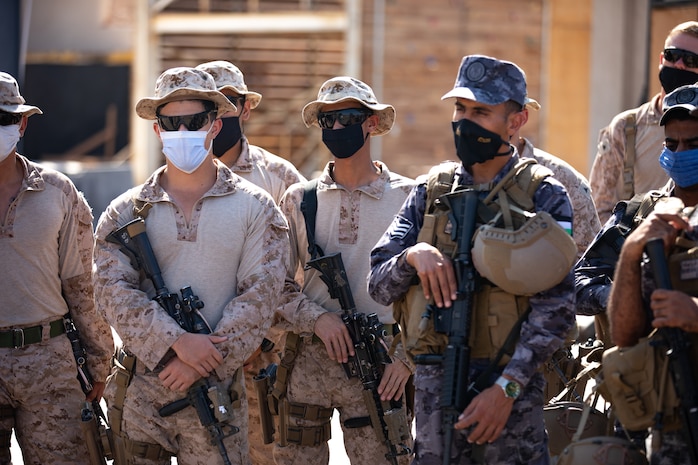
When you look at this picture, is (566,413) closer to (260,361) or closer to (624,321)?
(624,321)

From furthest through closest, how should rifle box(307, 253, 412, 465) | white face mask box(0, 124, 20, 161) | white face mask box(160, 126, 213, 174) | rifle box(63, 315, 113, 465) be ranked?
rifle box(307, 253, 412, 465) < white face mask box(0, 124, 20, 161) < rifle box(63, 315, 113, 465) < white face mask box(160, 126, 213, 174)

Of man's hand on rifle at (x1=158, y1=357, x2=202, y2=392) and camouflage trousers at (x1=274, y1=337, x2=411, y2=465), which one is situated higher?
man's hand on rifle at (x1=158, y1=357, x2=202, y2=392)

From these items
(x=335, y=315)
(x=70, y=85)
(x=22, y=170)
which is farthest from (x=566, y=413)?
(x=70, y=85)

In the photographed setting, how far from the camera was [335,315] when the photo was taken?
218 inches

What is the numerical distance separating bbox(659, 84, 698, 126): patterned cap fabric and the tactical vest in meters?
0.53

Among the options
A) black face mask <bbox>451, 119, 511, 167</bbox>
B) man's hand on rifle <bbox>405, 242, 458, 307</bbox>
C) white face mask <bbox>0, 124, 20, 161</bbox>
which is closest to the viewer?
man's hand on rifle <bbox>405, 242, 458, 307</bbox>

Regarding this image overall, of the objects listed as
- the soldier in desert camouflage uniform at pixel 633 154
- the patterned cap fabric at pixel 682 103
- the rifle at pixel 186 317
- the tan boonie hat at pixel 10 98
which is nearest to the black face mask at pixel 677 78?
the soldier in desert camouflage uniform at pixel 633 154

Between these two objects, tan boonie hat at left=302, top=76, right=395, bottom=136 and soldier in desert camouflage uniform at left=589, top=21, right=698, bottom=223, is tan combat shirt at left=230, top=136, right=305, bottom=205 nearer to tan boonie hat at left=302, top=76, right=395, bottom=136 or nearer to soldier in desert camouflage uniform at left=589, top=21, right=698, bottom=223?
tan boonie hat at left=302, top=76, right=395, bottom=136

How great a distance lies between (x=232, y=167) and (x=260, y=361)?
1115 millimetres

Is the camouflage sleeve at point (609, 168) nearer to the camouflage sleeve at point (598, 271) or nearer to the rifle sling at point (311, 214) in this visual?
the camouflage sleeve at point (598, 271)

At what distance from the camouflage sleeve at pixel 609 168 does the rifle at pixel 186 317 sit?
2.74 metres

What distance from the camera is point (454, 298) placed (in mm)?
4203

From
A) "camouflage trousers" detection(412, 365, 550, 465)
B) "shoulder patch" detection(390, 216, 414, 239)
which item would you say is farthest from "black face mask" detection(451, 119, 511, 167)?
"camouflage trousers" detection(412, 365, 550, 465)

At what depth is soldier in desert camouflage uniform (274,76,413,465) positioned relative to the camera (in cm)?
559
